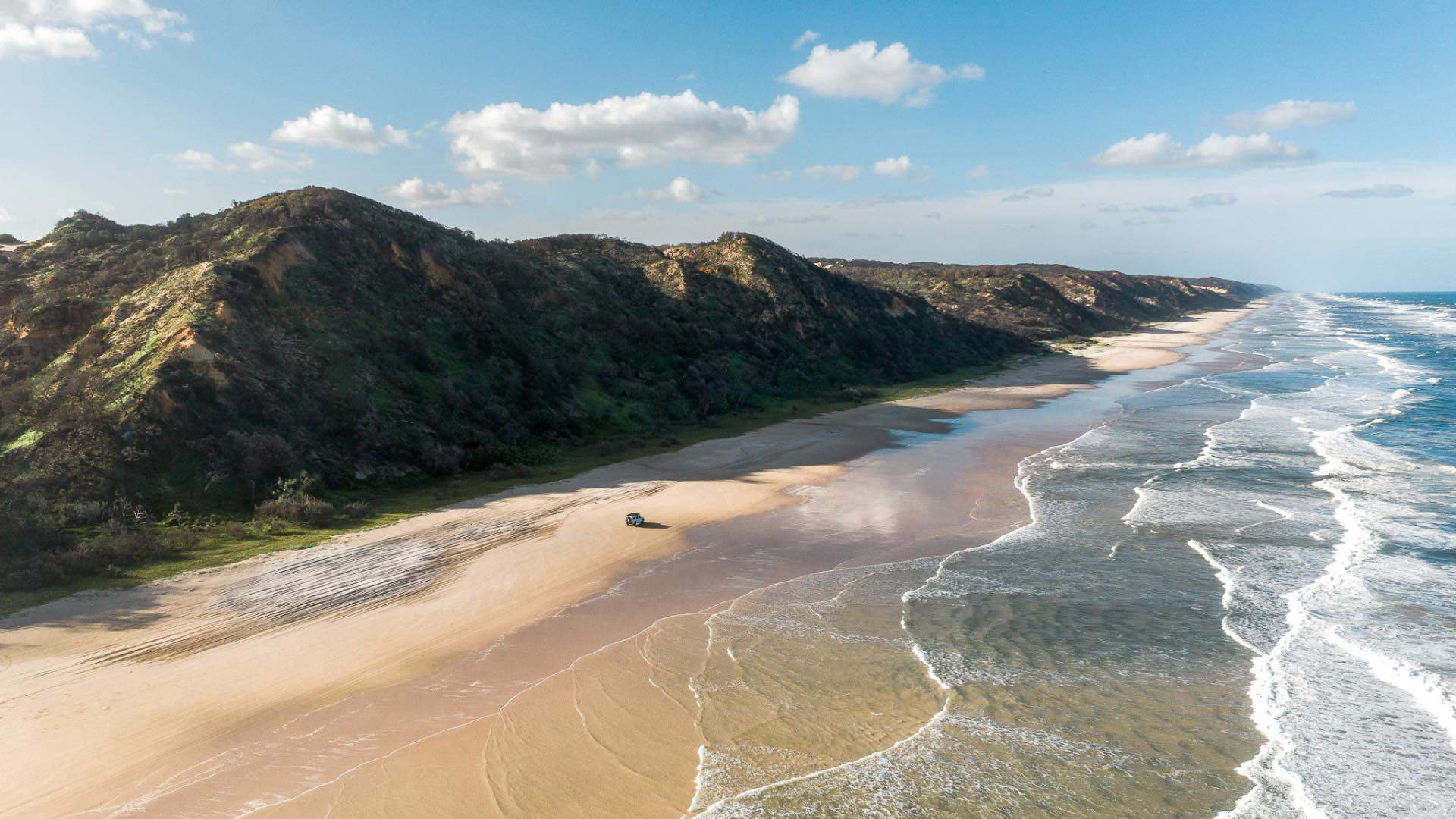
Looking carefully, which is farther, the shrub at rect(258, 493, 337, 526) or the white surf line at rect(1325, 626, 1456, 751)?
the shrub at rect(258, 493, 337, 526)

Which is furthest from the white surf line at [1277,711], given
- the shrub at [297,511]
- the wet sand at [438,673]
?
the shrub at [297,511]

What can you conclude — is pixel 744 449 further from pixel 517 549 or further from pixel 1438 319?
pixel 1438 319

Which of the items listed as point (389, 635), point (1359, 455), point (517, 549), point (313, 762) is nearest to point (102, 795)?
point (313, 762)

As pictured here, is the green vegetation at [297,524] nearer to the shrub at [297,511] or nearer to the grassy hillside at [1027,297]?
the shrub at [297,511]

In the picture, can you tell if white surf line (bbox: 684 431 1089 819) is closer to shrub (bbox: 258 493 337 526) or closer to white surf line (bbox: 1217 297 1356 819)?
white surf line (bbox: 1217 297 1356 819)

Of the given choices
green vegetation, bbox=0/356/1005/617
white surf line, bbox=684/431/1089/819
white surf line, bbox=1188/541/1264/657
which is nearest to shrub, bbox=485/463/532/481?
green vegetation, bbox=0/356/1005/617

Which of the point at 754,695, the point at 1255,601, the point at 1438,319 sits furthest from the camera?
the point at 1438,319
